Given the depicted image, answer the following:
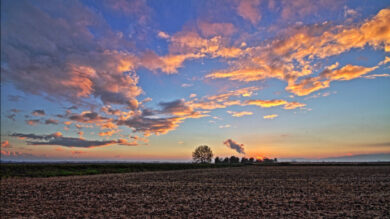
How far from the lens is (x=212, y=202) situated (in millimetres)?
17734

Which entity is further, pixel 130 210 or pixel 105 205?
pixel 105 205

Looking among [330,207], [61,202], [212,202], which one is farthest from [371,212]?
[61,202]

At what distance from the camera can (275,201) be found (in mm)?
17656

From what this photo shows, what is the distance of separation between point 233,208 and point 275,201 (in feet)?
12.7

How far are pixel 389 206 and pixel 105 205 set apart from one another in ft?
59.8

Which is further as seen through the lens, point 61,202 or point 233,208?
point 61,202

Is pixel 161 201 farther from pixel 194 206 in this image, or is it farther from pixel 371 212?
pixel 371 212

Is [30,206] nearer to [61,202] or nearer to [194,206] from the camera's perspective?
[61,202]

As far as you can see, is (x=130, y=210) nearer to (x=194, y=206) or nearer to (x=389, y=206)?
(x=194, y=206)

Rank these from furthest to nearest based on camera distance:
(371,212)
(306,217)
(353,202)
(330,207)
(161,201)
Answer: (161,201)
(353,202)
(330,207)
(371,212)
(306,217)

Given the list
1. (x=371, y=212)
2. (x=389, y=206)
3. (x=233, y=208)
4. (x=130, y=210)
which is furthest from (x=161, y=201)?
(x=389, y=206)

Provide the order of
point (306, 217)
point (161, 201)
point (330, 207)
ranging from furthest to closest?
1. point (161, 201)
2. point (330, 207)
3. point (306, 217)

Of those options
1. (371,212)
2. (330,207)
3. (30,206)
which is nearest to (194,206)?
(330,207)

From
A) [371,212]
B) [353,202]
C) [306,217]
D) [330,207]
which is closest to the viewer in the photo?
[306,217]
